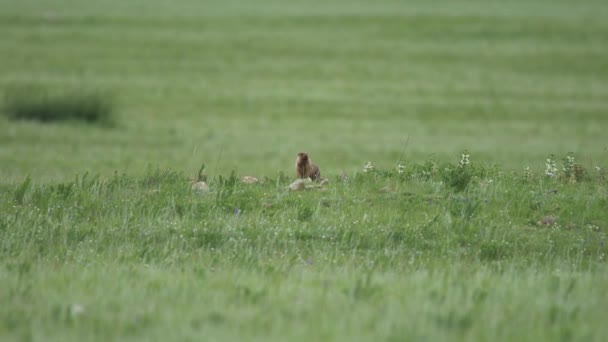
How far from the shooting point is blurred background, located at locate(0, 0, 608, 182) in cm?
2169

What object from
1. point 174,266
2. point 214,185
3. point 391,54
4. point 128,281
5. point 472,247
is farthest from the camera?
point 391,54

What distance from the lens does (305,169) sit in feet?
31.8

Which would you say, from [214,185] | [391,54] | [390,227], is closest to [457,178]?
[390,227]

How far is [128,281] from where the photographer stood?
5969mm

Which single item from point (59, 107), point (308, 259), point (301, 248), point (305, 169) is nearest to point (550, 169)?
point (305, 169)

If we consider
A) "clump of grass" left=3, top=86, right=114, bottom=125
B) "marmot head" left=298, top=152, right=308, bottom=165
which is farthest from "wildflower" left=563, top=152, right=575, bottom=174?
"clump of grass" left=3, top=86, right=114, bottom=125

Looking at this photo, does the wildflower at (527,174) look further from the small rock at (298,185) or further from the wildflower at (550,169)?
the small rock at (298,185)

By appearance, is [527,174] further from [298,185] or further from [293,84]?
[293,84]

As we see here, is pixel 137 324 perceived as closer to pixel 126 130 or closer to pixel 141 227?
pixel 141 227

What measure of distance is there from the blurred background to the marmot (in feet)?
8.40

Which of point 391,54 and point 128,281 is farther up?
point 391,54

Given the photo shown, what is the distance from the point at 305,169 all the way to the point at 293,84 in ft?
75.4

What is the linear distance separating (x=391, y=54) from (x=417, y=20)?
6.66 metres

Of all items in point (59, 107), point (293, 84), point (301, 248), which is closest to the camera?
point (301, 248)
